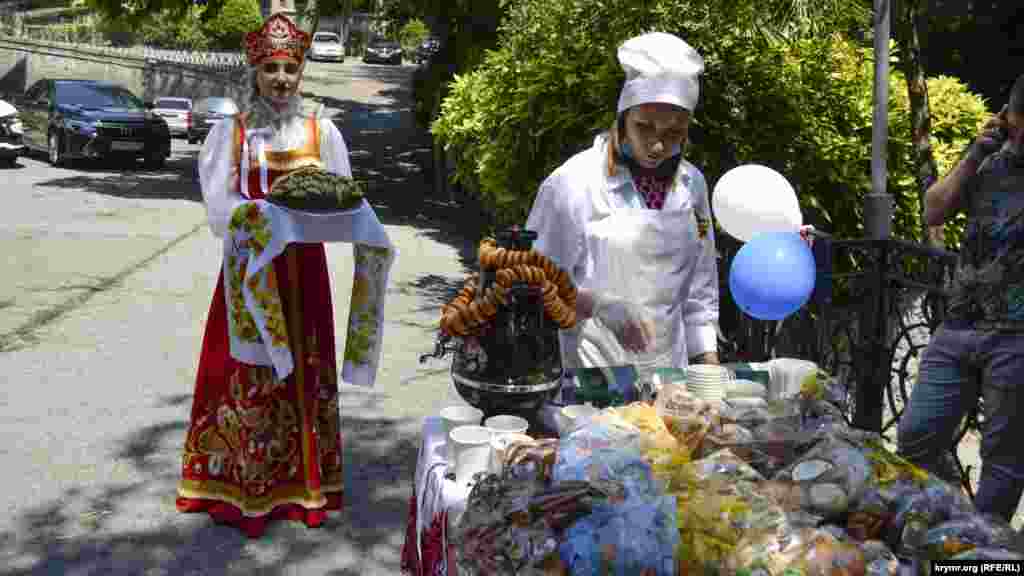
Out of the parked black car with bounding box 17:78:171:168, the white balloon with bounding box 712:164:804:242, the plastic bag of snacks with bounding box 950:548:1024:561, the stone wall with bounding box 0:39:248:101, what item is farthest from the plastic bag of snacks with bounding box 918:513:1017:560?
the stone wall with bounding box 0:39:248:101

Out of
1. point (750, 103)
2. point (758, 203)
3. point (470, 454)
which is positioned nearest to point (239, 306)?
point (470, 454)

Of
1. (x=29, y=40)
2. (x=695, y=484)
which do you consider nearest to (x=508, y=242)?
(x=695, y=484)

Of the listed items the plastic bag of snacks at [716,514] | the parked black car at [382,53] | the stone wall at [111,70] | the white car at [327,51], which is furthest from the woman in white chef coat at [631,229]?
the parked black car at [382,53]

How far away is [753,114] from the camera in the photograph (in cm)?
679

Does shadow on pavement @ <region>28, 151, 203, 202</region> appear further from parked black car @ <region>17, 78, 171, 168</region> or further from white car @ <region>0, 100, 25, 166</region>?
white car @ <region>0, 100, 25, 166</region>

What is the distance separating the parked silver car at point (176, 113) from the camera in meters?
28.8

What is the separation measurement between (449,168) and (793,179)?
36.5ft

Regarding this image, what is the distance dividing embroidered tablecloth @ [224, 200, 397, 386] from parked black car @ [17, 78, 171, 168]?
1804cm

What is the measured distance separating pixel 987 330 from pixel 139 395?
5367 millimetres

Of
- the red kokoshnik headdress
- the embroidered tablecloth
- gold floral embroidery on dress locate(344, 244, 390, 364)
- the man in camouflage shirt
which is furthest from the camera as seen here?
gold floral embroidery on dress locate(344, 244, 390, 364)

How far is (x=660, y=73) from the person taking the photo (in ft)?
10.3

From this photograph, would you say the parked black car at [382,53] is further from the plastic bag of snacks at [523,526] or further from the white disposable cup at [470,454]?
the plastic bag of snacks at [523,526]

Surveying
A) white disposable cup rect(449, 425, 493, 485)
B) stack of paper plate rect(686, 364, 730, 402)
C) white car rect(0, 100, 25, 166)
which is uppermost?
stack of paper plate rect(686, 364, 730, 402)

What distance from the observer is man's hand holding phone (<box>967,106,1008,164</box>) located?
3359 millimetres
